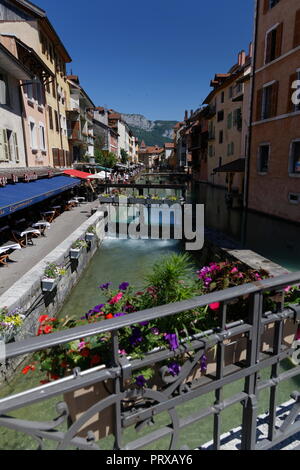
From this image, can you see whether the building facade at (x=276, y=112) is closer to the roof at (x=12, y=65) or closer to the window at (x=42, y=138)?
the roof at (x=12, y=65)

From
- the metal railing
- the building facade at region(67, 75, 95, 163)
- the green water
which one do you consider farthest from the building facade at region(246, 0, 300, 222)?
the building facade at region(67, 75, 95, 163)

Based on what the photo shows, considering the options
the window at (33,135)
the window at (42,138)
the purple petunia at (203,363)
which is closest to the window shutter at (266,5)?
the window at (33,135)

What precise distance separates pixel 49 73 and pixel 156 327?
2321 cm

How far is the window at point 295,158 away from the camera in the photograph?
15.8 meters

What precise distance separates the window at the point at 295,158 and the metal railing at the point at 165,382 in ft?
A: 51.7

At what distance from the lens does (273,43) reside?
17266 mm

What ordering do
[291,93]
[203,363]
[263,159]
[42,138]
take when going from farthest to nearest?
[42,138]
[263,159]
[291,93]
[203,363]

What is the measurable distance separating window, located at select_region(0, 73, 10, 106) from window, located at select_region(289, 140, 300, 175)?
577 inches

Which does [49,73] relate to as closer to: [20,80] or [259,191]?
[20,80]

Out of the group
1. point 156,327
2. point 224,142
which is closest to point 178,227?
point 156,327

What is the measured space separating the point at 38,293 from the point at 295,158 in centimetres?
1459

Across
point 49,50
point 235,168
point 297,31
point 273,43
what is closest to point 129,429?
point 297,31

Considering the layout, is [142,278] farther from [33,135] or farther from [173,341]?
[33,135]

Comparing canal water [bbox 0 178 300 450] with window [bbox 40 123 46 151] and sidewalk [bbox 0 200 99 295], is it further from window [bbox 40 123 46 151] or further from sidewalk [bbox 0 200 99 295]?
window [bbox 40 123 46 151]
